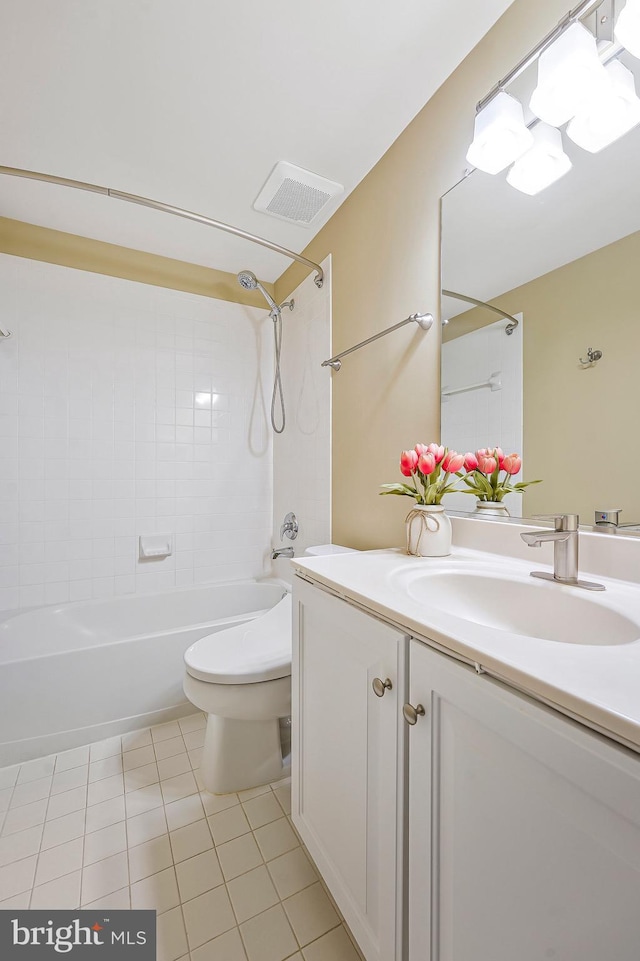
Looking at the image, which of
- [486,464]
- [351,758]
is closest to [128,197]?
[486,464]

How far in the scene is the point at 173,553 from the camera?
227 cm

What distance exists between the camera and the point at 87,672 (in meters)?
1.61

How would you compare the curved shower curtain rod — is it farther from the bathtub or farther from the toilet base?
the toilet base

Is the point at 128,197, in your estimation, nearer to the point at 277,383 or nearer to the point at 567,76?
the point at 277,383

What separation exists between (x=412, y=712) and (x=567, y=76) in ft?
4.35

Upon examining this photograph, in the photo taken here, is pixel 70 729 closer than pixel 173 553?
Yes

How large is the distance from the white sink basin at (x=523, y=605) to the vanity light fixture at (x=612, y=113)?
961 mm

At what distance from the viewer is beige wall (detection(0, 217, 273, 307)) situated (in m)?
1.94

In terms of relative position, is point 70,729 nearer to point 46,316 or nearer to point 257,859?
point 257,859

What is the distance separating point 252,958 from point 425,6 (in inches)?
92.8

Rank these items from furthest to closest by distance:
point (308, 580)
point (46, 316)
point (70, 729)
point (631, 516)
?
1. point (46, 316)
2. point (70, 729)
3. point (308, 580)
4. point (631, 516)

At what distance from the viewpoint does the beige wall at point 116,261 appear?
194cm

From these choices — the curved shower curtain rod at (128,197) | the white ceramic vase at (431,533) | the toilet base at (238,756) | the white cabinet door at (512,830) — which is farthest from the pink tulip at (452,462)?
the curved shower curtain rod at (128,197)

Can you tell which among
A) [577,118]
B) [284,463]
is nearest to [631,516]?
[577,118]
